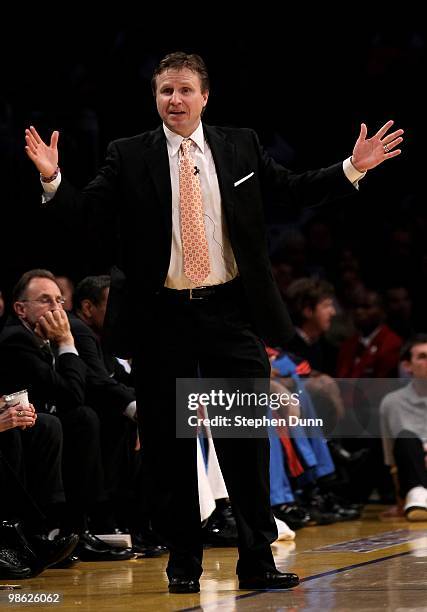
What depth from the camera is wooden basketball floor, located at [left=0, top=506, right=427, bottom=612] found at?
12.0 ft

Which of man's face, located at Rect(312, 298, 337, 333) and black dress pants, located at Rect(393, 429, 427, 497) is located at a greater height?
man's face, located at Rect(312, 298, 337, 333)

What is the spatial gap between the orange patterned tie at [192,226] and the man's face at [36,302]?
1.36 m

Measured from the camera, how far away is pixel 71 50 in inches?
310

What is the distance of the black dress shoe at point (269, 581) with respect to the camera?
3922 mm

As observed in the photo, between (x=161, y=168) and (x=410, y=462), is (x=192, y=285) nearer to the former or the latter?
(x=161, y=168)

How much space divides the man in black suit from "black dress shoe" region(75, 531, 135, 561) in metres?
1.14

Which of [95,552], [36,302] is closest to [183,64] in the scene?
[36,302]

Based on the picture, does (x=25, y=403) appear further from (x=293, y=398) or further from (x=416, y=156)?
(x=416, y=156)

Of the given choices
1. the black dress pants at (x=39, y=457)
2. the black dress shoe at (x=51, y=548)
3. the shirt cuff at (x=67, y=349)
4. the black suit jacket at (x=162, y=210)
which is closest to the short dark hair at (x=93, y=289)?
the shirt cuff at (x=67, y=349)

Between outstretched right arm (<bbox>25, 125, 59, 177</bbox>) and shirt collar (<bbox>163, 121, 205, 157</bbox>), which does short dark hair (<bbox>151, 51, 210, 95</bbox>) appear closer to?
shirt collar (<bbox>163, 121, 205, 157</bbox>)

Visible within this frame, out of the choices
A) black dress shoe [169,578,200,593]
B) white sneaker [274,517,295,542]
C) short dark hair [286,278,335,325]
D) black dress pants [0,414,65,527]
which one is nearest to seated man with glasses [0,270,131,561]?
black dress pants [0,414,65,527]

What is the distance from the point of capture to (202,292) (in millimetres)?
3980

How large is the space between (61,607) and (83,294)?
2.33 meters

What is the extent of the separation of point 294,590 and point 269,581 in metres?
0.08
